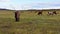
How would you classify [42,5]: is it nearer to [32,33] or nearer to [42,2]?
[42,2]

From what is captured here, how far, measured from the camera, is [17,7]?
658 cm

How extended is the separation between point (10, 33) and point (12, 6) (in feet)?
4.61

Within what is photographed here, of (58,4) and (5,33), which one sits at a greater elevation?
(58,4)

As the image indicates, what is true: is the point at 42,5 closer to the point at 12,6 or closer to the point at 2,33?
the point at 12,6

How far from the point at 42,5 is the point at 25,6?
58cm

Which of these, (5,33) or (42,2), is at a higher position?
(42,2)

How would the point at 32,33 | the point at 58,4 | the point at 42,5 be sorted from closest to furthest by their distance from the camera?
the point at 58,4
the point at 42,5
the point at 32,33

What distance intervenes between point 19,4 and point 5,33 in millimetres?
1562

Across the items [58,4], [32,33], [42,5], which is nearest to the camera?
[58,4]

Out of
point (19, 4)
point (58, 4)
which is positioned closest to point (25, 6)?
point (19, 4)

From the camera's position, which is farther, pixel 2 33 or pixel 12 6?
pixel 2 33

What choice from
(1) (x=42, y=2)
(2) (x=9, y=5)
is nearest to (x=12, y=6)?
(2) (x=9, y=5)

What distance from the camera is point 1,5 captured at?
664 centimetres

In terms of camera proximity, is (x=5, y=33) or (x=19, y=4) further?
(x=5, y=33)
